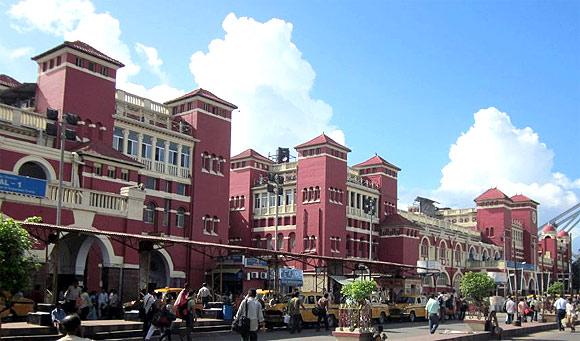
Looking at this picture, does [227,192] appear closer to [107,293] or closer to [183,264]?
[183,264]

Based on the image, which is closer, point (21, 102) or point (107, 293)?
point (107, 293)

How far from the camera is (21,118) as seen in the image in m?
33.3

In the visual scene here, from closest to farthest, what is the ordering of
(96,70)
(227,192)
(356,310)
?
(356,310), (96,70), (227,192)

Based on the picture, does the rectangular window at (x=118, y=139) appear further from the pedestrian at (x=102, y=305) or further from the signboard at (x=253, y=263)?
the pedestrian at (x=102, y=305)

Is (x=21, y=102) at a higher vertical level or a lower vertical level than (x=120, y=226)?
higher

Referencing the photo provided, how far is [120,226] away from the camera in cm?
3158

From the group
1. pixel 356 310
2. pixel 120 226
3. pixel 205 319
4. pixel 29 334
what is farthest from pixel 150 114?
pixel 356 310

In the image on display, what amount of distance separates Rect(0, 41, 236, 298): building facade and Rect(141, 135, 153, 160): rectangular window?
65mm

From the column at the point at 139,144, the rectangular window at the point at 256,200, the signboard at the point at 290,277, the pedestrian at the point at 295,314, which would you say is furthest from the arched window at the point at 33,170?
the rectangular window at the point at 256,200

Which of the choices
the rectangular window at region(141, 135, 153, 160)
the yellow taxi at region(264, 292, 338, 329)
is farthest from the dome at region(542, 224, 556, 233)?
the yellow taxi at region(264, 292, 338, 329)

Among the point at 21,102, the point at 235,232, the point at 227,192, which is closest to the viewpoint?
the point at 21,102

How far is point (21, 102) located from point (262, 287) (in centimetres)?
2097

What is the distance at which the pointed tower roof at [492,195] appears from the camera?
81.4 metres

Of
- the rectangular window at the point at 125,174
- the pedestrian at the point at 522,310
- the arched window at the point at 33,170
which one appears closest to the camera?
the arched window at the point at 33,170
